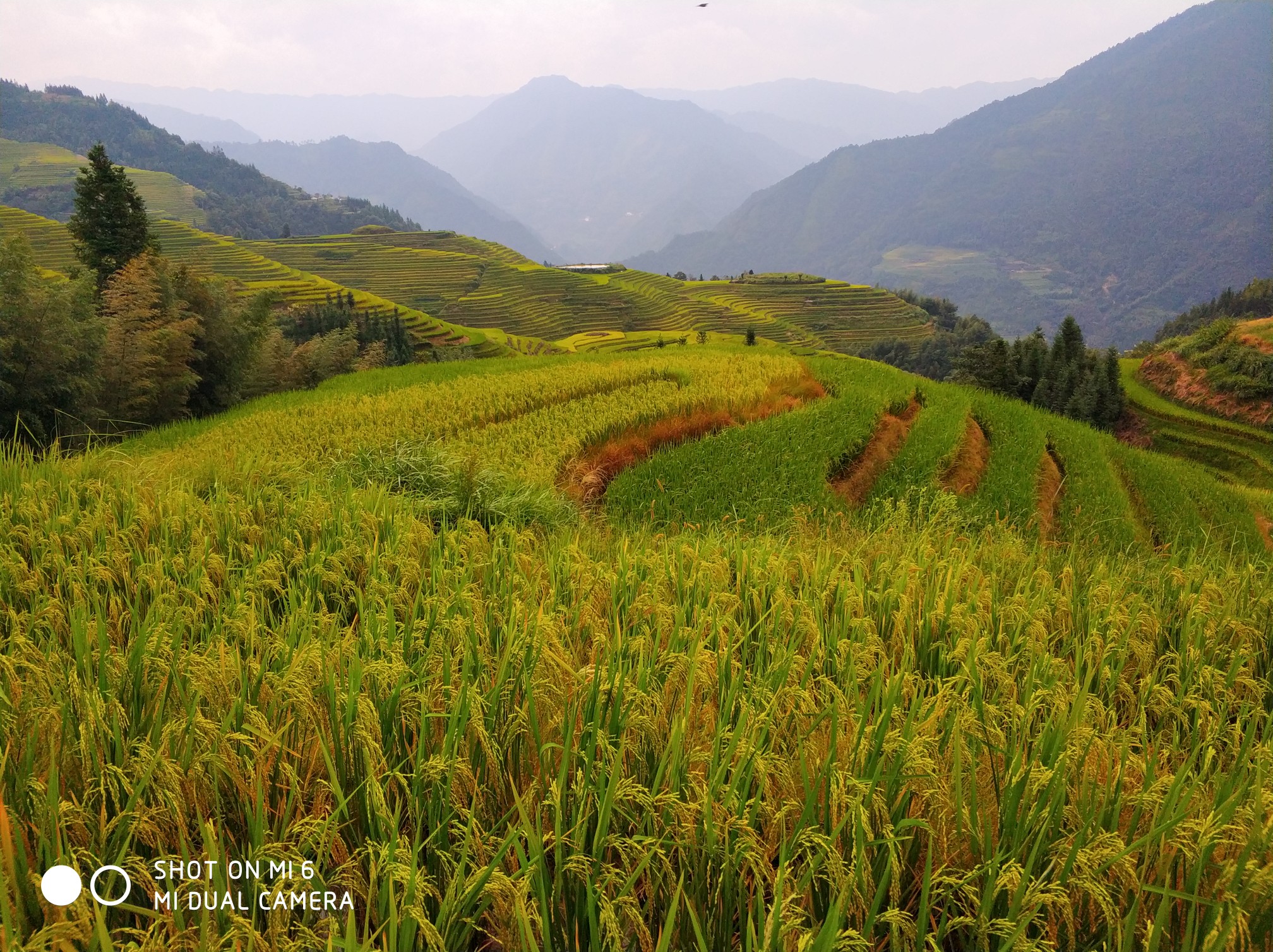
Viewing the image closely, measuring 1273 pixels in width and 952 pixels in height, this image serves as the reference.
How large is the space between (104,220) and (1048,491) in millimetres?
32092

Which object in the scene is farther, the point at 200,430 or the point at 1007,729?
the point at 200,430

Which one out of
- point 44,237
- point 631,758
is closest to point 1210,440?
point 631,758

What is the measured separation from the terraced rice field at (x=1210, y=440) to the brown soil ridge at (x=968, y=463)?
1201 inches

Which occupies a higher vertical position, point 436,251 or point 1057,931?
point 436,251

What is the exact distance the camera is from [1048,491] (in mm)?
12195

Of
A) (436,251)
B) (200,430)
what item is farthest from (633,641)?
(436,251)

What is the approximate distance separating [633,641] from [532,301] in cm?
11215

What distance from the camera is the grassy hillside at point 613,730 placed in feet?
4.74

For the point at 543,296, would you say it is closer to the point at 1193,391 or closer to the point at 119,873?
the point at 1193,391

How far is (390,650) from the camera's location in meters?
2.24

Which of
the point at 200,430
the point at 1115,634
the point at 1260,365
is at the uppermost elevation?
the point at 1260,365

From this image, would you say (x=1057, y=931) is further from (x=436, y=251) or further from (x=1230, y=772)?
(x=436, y=251)

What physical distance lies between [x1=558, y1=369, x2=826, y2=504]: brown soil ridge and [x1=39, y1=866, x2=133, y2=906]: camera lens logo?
6.76 meters

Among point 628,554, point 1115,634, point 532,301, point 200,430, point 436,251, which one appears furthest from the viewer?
point 436,251
